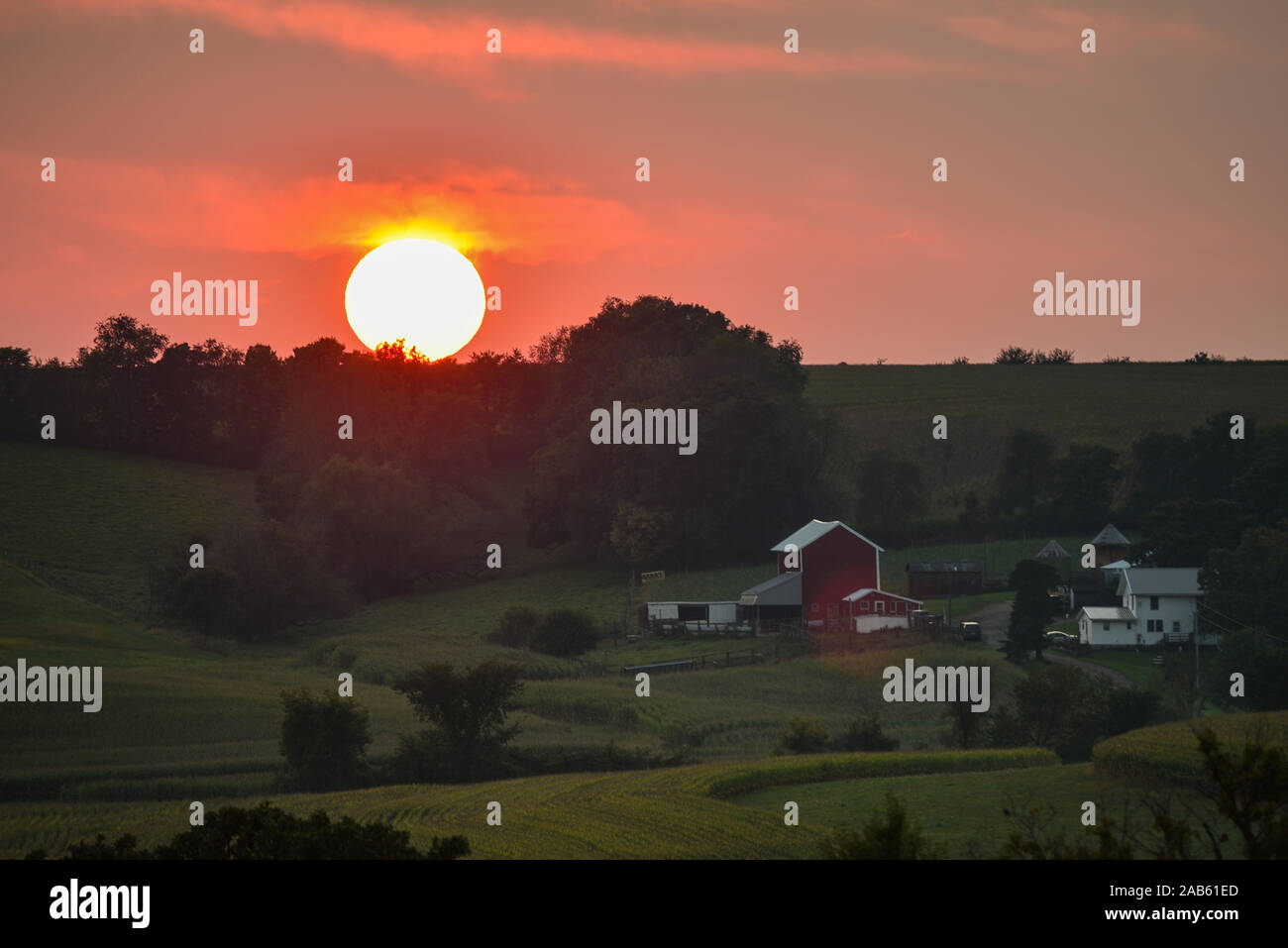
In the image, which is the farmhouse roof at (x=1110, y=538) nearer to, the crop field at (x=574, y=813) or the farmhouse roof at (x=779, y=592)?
the farmhouse roof at (x=779, y=592)

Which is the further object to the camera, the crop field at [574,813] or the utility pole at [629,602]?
the utility pole at [629,602]

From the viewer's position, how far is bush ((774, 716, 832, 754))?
42.4 m

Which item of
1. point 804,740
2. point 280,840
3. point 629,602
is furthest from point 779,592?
point 280,840

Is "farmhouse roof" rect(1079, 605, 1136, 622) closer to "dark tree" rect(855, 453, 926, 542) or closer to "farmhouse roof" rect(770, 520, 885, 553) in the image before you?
"farmhouse roof" rect(770, 520, 885, 553)

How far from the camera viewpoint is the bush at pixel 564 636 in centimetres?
6222

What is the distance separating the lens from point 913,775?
38469mm

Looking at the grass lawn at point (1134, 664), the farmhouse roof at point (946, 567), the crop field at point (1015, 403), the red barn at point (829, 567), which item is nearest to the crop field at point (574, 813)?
the grass lawn at point (1134, 664)

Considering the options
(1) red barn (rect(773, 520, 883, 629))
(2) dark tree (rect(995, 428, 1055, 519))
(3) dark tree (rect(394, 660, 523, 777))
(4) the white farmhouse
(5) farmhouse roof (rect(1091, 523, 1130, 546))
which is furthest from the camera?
(2) dark tree (rect(995, 428, 1055, 519))

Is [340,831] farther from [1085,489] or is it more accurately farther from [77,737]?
[1085,489]

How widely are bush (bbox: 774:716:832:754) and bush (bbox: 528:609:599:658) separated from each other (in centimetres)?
2074

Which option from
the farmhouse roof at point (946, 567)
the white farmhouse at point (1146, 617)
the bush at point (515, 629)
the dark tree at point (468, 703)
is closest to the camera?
the dark tree at point (468, 703)

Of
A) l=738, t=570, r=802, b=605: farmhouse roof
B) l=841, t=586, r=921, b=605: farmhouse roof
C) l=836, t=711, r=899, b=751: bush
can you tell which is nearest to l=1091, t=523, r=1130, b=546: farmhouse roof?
l=841, t=586, r=921, b=605: farmhouse roof

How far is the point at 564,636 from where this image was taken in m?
62.3

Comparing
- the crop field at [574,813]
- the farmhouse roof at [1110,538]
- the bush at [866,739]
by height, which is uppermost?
the farmhouse roof at [1110,538]
